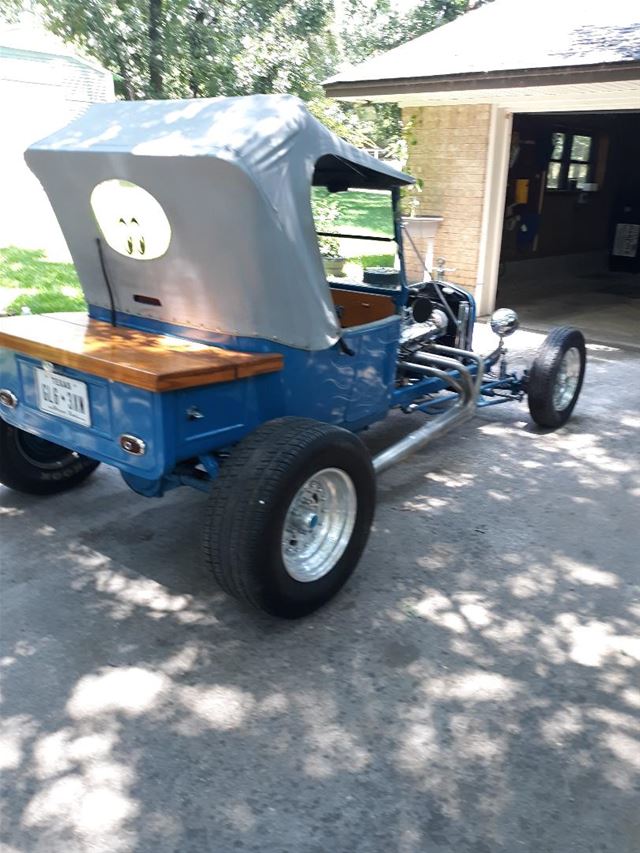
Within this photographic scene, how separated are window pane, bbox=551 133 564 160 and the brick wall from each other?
4.81 metres

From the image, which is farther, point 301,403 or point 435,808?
point 301,403

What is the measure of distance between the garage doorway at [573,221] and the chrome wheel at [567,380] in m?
4.60

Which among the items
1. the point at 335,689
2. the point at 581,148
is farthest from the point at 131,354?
the point at 581,148

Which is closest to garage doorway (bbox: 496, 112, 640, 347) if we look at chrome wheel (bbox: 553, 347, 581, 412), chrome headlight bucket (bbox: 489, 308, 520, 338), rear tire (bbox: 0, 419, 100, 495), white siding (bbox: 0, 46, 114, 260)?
chrome wheel (bbox: 553, 347, 581, 412)

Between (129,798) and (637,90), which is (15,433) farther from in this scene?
(637,90)

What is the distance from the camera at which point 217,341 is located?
3691 millimetres

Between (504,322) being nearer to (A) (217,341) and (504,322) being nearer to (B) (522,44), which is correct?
(A) (217,341)

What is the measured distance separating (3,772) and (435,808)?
144 centimetres

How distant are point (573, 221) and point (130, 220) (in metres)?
13.8

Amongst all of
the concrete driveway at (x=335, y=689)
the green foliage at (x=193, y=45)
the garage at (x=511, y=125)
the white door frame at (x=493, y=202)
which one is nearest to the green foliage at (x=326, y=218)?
the concrete driveway at (x=335, y=689)

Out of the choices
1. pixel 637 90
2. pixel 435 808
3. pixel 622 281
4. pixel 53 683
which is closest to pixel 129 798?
pixel 53 683

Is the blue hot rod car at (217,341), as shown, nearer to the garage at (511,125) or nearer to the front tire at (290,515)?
the front tire at (290,515)

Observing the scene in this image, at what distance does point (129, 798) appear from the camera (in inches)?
96.7

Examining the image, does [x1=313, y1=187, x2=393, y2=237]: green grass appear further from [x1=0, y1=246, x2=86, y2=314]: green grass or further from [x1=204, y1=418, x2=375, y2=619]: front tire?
[x1=0, y1=246, x2=86, y2=314]: green grass
